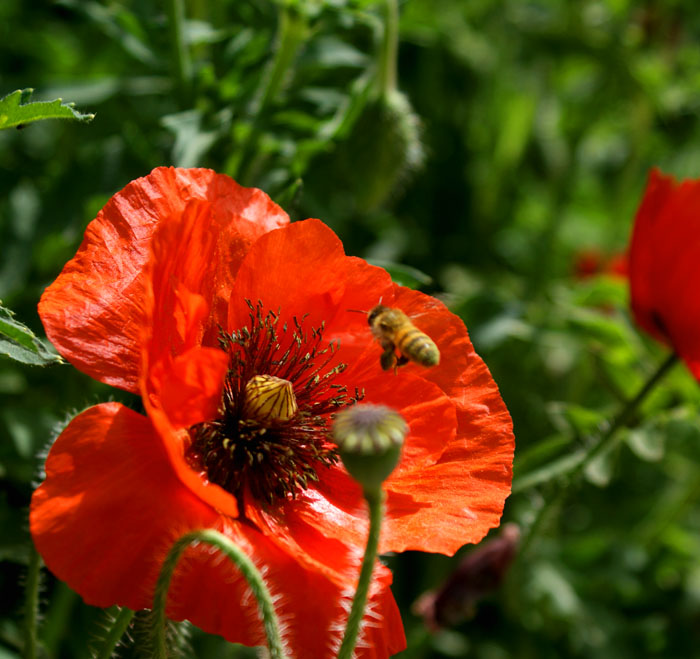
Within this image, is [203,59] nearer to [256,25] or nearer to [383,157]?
[256,25]

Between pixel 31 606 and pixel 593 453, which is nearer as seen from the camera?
pixel 31 606

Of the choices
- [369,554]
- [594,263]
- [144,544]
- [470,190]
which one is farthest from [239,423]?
[594,263]

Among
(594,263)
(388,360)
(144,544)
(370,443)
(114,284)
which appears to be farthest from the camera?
(594,263)

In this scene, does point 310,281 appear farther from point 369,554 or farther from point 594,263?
point 594,263

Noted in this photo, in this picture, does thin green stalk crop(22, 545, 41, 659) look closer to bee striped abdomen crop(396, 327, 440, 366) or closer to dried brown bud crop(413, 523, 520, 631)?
bee striped abdomen crop(396, 327, 440, 366)

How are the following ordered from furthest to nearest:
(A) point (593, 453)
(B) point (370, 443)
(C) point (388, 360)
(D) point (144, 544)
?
(A) point (593, 453), (C) point (388, 360), (D) point (144, 544), (B) point (370, 443)

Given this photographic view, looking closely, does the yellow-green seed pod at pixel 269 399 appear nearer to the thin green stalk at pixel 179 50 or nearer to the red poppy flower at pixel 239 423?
the red poppy flower at pixel 239 423

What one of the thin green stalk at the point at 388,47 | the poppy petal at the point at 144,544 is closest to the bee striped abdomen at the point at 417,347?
the poppy petal at the point at 144,544
